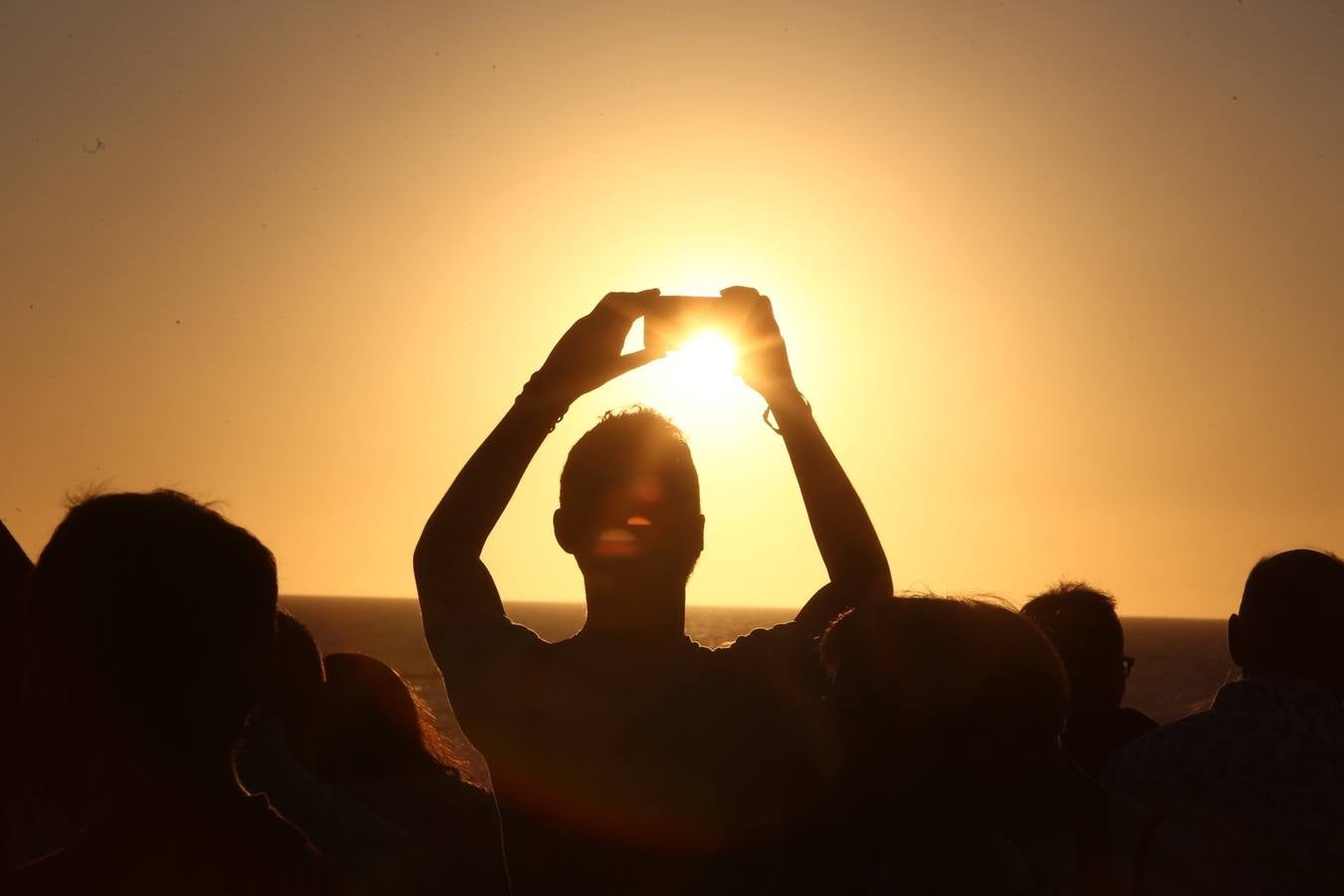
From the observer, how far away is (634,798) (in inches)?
102

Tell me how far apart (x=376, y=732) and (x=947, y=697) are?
2.49 m

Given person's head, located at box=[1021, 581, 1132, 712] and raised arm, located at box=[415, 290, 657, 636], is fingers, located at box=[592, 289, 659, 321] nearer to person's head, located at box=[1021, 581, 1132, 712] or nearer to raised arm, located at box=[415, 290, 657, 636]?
raised arm, located at box=[415, 290, 657, 636]

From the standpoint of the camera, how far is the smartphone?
2.88m

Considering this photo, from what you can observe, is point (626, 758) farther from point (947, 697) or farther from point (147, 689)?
point (147, 689)

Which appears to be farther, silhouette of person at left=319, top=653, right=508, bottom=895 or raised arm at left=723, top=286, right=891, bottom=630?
silhouette of person at left=319, top=653, right=508, bottom=895

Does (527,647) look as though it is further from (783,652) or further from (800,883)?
(800,883)

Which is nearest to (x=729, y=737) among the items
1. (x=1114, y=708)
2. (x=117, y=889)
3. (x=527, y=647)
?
(x=527, y=647)

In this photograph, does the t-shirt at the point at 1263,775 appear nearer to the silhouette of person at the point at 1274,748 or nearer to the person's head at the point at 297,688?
the silhouette of person at the point at 1274,748

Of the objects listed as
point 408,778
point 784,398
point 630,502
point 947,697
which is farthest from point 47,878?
point 408,778

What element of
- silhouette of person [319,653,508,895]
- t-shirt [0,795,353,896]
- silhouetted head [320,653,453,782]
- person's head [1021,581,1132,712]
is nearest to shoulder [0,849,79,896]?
t-shirt [0,795,353,896]

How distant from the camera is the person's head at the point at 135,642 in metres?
1.95

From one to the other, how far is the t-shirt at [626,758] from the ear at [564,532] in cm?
23

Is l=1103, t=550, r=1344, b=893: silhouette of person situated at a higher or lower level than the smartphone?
lower

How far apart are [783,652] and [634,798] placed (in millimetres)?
435
